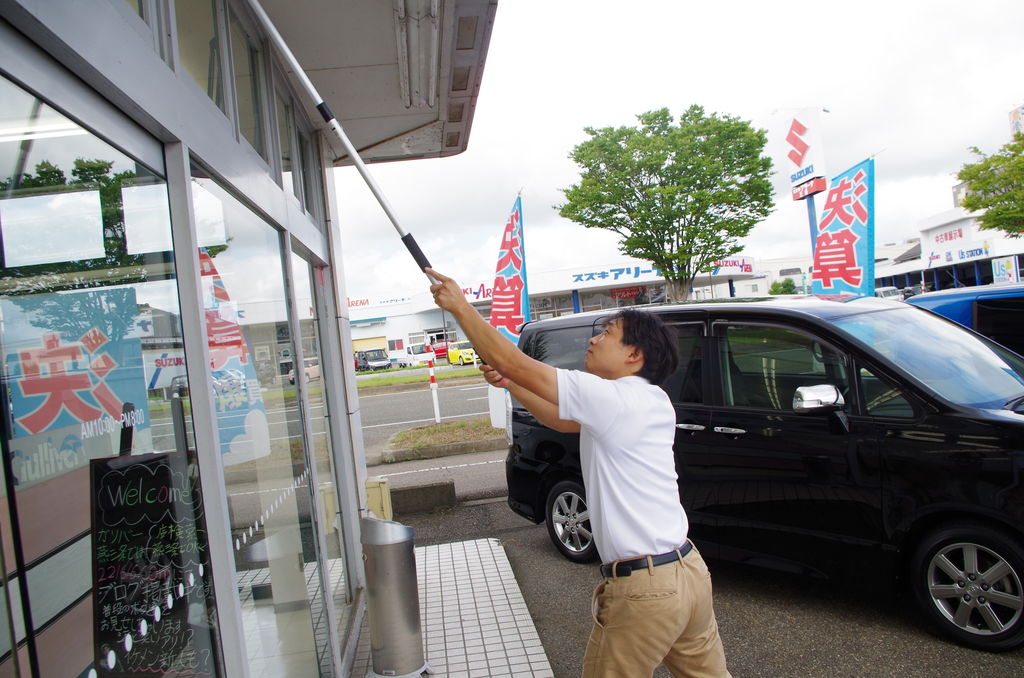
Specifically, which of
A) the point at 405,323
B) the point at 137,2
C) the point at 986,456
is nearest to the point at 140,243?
the point at 137,2

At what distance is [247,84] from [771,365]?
3.52 metres

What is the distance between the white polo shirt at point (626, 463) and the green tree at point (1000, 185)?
2453 centimetres

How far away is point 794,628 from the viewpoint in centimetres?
415

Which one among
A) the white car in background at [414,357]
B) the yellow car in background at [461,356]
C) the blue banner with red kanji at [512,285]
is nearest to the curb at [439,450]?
the blue banner with red kanji at [512,285]

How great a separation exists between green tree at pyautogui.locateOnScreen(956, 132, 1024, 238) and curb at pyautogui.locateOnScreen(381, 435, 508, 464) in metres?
20.0

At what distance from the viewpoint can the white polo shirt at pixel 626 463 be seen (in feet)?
7.19

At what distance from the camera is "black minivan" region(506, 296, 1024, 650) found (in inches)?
142

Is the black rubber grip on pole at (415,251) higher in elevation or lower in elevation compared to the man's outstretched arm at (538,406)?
higher

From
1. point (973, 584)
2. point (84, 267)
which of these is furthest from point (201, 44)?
point (973, 584)

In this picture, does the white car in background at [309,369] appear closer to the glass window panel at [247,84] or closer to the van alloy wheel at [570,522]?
the glass window panel at [247,84]

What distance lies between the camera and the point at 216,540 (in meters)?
2.02

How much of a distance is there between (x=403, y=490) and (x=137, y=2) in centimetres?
615

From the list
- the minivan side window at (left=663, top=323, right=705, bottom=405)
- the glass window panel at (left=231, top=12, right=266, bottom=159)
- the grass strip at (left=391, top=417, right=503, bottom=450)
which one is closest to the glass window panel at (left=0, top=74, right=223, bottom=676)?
the glass window panel at (left=231, top=12, right=266, bottom=159)

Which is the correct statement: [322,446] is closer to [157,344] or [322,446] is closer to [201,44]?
[201,44]
